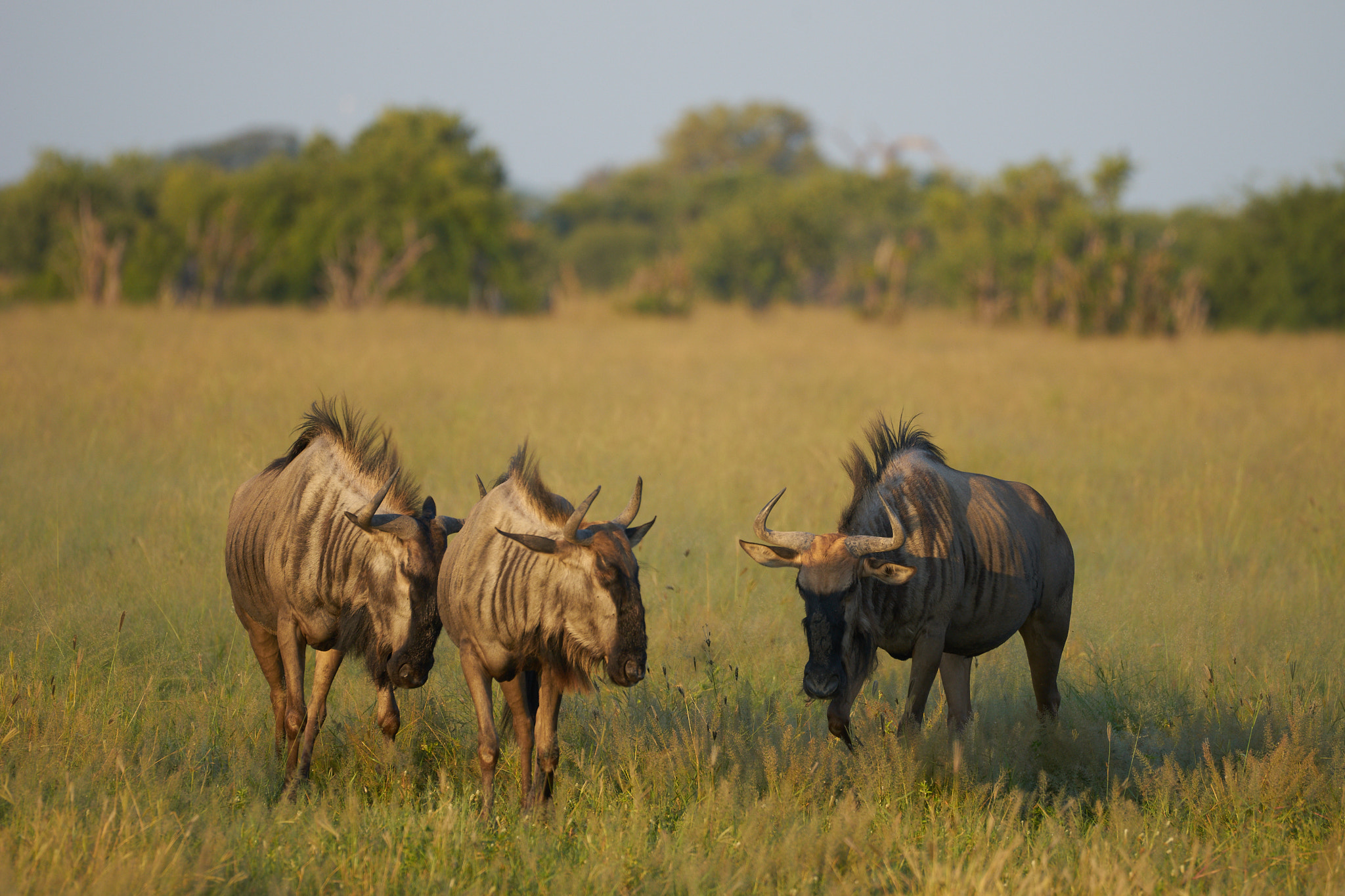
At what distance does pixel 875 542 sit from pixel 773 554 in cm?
35

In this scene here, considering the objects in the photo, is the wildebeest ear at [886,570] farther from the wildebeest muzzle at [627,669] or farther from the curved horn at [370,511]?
the curved horn at [370,511]

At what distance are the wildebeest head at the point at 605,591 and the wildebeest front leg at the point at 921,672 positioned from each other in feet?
4.00

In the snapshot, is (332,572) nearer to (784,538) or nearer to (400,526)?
(400,526)

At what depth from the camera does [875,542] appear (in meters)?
3.78

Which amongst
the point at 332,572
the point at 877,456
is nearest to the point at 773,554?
the point at 877,456

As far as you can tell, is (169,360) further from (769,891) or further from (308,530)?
(769,891)

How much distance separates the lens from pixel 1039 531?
14.7ft

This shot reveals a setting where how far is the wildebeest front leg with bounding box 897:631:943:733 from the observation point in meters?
4.02

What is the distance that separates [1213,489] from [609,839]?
6581 millimetres

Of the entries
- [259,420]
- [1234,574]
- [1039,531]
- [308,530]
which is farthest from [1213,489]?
[259,420]

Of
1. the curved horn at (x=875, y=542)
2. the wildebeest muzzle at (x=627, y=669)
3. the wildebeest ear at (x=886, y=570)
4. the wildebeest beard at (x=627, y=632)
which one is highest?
the curved horn at (x=875, y=542)

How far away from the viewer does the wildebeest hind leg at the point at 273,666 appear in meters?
4.26

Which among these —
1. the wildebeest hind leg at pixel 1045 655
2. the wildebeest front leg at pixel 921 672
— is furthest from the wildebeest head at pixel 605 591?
the wildebeest hind leg at pixel 1045 655

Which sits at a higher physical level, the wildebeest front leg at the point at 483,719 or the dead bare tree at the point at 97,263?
the dead bare tree at the point at 97,263
